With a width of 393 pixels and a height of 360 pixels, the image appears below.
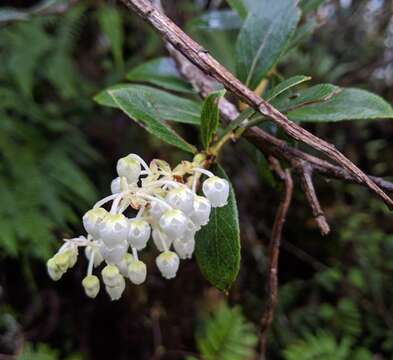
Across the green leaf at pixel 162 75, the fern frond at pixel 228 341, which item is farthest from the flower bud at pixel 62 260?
the fern frond at pixel 228 341

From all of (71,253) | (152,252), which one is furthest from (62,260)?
(152,252)

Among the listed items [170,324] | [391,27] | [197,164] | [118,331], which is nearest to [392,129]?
[391,27]

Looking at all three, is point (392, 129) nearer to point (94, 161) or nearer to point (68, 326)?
point (94, 161)

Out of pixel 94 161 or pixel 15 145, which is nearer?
pixel 15 145

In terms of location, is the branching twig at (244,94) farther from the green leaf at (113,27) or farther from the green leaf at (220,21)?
the green leaf at (113,27)

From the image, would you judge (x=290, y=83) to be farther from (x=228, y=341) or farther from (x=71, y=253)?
(x=228, y=341)
